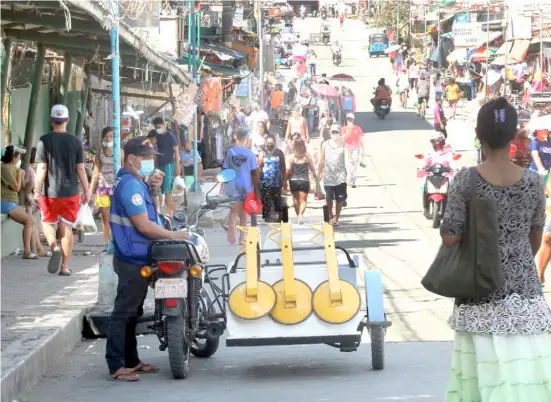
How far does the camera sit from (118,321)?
31.3 ft

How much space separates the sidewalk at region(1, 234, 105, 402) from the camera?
9.21m

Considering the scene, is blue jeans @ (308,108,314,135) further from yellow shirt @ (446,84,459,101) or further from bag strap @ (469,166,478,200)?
bag strap @ (469,166,478,200)

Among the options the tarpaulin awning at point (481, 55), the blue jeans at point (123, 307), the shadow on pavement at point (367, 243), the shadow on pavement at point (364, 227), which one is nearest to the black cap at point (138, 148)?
the blue jeans at point (123, 307)

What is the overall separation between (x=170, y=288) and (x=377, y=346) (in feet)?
5.14

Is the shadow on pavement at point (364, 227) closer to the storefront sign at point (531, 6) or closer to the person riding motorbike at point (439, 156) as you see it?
the person riding motorbike at point (439, 156)

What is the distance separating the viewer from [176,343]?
9242mm

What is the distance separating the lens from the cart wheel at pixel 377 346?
956cm

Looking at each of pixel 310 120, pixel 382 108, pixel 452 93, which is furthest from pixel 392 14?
pixel 310 120

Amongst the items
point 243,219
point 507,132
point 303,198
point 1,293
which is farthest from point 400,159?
point 507,132

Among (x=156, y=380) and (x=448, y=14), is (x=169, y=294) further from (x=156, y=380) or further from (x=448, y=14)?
(x=448, y=14)

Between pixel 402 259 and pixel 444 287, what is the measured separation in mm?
11659

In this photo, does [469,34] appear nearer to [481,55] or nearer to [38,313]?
[481,55]

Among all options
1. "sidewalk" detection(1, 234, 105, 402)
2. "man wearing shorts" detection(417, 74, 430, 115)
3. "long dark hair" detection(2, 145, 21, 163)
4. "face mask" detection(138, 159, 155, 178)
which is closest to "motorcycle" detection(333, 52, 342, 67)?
"man wearing shorts" detection(417, 74, 430, 115)

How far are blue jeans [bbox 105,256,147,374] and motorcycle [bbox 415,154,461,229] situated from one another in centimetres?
1337
